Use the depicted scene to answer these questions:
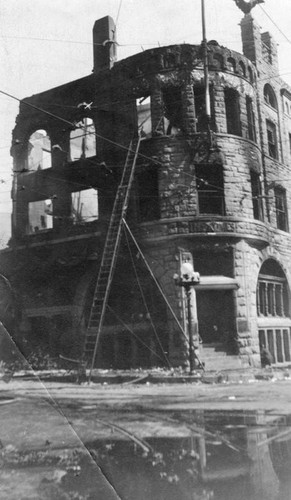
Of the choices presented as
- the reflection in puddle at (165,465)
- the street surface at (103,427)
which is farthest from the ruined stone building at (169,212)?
the reflection in puddle at (165,465)

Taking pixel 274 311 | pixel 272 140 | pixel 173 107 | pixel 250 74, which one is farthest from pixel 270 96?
pixel 274 311

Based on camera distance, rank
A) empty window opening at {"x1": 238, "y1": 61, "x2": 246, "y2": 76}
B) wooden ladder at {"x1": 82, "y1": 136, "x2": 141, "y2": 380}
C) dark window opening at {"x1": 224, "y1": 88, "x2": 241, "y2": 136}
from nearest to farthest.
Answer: wooden ladder at {"x1": 82, "y1": 136, "x2": 141, "y2": 380} → dark window opening at {"x1": 224, "y1": 88, "x2": 241, "y2": 136} → empty window opening at {"x1": 238, "y1": 61, "x2": 246, "y2": 76}

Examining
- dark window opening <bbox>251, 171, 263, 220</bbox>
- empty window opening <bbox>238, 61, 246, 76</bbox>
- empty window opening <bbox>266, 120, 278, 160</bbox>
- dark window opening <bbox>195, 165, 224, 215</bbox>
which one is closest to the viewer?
dark window opening <bbox>195, 165, 224, 215</bbox>

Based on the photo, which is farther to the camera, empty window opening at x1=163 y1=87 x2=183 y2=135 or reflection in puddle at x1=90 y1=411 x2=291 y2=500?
empty window opening at x1=163 y1=87 x2=183 y2=135

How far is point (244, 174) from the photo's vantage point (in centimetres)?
1825

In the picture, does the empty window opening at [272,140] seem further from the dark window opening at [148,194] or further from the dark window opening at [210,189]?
the dark window opening at [148,194]

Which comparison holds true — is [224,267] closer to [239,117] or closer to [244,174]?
[244,174]

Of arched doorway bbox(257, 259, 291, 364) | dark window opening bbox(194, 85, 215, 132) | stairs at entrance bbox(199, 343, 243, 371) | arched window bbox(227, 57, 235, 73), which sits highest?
arched window bbox(227, 57, 235, 73)

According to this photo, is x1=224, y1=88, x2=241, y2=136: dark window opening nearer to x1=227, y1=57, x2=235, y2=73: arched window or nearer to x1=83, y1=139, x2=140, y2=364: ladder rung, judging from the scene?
x1=227, y1=57, x2=235, y2=73: arched window

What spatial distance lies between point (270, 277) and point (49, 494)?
16.2 metres

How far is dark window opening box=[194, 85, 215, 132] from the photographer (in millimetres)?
18047

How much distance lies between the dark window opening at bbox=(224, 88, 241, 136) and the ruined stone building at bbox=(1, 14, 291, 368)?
0.05 meters

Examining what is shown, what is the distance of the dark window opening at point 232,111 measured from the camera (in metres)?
18.8

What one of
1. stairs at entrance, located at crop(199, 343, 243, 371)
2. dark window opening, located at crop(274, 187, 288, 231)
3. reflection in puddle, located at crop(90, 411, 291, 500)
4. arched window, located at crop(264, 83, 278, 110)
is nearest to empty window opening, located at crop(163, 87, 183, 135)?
arched window, located at crop(264, 83, 278, 110)
